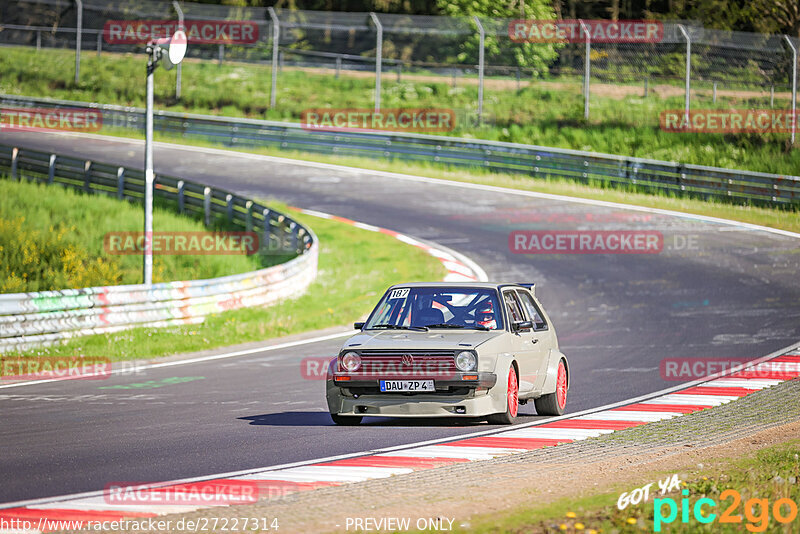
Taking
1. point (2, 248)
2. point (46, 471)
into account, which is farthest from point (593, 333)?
point (2, 248)

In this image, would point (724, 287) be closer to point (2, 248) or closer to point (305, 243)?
point (305, 243)

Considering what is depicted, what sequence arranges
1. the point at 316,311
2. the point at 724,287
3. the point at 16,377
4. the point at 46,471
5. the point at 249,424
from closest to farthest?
the point at 46,471
the point at 249,424
the point at 16,377
the point at 316,311
the point at 724,287

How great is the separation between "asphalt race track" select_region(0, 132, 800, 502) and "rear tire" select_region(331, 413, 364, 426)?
115 mm

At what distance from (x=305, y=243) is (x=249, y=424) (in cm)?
1407

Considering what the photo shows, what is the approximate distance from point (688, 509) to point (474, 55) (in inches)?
1417

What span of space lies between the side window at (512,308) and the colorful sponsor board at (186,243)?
14458 mm

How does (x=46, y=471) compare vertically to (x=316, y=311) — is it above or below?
above

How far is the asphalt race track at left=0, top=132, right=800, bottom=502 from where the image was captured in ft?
30.2

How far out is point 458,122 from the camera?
39.5 metres

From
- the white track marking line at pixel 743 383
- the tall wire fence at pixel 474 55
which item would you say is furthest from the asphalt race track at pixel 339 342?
the tall wire fence at pixel 474 55

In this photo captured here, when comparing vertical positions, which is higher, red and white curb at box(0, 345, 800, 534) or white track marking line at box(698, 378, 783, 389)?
red and white curb at box(0, 345, 800, 534)

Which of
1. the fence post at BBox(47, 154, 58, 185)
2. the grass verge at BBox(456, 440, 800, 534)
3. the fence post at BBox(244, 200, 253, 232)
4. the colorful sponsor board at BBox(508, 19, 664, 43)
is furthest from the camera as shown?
the colorful sponsor board at BBox(508, 19, 664, 43)

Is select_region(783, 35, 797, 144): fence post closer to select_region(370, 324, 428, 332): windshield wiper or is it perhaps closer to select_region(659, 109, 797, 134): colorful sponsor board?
select_region(659, 109, 797, 134): colorful sponsor board

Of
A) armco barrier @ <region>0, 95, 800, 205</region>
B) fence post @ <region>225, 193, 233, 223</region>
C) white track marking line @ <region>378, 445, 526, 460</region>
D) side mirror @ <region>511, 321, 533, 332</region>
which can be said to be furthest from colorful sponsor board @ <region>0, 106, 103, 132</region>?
white track marking line @ <region>378, 445, 526, 460</region>
